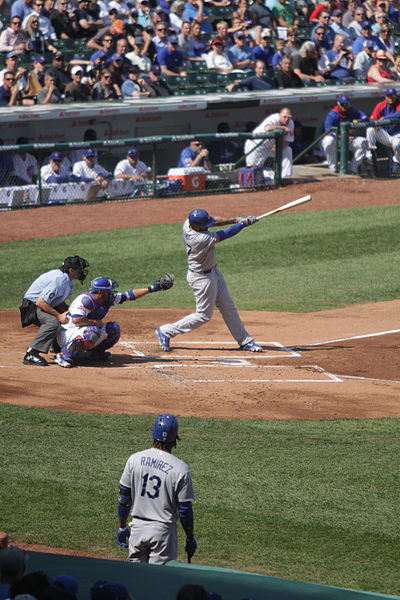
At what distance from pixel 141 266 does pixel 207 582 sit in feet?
37.4

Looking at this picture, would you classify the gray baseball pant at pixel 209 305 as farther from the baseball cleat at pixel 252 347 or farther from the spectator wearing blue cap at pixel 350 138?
the spectator wearing blue cap at pixel 350 138

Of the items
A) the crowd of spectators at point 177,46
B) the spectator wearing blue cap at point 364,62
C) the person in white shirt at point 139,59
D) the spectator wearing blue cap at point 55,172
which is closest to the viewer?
the spectator wearing blue cap at point 55,172

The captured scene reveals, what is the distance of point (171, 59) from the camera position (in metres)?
24.1

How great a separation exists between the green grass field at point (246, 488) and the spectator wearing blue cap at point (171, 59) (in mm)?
15583

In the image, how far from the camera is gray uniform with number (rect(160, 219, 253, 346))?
468 inches

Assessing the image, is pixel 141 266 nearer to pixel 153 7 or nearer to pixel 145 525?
pixel 145 525

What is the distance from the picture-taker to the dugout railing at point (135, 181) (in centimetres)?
1919

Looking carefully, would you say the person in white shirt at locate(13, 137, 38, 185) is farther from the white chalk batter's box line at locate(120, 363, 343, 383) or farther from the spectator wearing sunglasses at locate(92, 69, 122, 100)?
the white chalk batter's box line at locate(120, 363, 343, 383)

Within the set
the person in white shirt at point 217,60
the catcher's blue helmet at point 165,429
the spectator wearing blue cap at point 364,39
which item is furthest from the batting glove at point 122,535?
the spectator wearing blue cap at point 364,39

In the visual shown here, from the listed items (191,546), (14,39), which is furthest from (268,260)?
(191,546)

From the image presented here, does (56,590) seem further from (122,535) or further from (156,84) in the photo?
(156,84)

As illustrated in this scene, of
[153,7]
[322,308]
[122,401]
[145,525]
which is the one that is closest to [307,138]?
[153,7]

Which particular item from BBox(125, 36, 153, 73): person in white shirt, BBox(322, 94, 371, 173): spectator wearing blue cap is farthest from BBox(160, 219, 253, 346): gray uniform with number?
BBox(125, 36, 153, 73): person in white shirt

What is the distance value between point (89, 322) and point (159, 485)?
5472 millimetres
